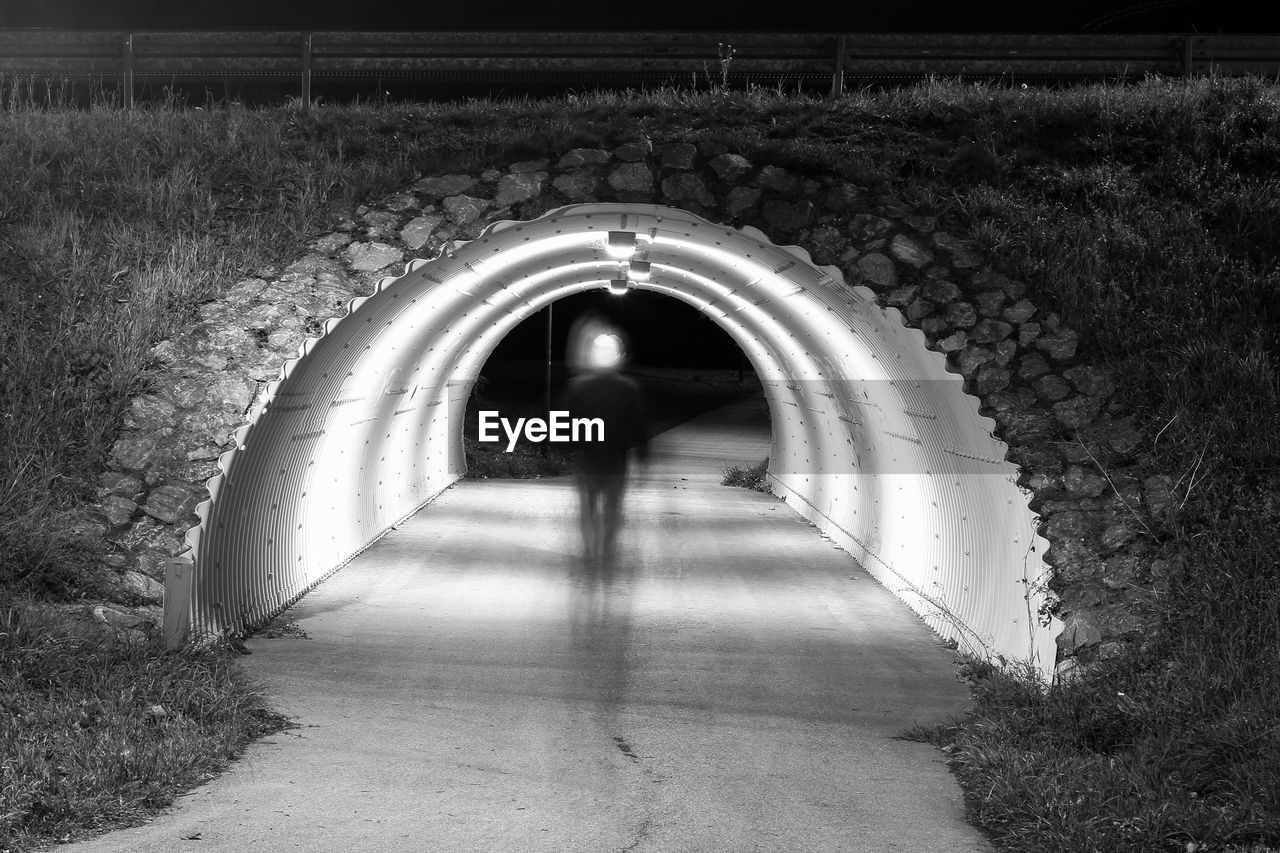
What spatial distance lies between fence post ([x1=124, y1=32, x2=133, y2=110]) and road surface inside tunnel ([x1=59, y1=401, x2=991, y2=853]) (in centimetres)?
544

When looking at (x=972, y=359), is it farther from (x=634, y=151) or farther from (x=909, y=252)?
(x=634, y=151)

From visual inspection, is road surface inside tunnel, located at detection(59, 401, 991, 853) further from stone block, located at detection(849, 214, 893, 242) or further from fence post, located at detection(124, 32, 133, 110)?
fence post, located at detection(124, 32, 133, 110)

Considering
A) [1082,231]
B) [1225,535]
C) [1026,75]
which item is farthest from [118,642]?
[1026,75]

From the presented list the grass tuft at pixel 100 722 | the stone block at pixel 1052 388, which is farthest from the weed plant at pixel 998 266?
the stone block at pixel 1052 388

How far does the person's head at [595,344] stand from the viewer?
63.5 m

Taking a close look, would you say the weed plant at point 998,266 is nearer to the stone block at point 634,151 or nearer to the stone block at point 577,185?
the stone block at point 634,151

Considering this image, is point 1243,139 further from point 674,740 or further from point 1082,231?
point 674,740

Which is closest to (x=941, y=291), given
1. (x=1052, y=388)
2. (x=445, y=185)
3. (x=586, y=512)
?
(x=1052, y=388)

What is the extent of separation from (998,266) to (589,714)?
15.4 feet

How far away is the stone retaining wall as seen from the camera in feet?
26.5

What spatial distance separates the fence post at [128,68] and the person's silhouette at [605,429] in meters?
6.88

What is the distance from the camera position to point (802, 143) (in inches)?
423

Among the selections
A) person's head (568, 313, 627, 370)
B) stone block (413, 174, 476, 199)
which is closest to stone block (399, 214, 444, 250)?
stone block (413, 174, 476, 199)

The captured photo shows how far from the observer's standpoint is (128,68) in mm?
13203
